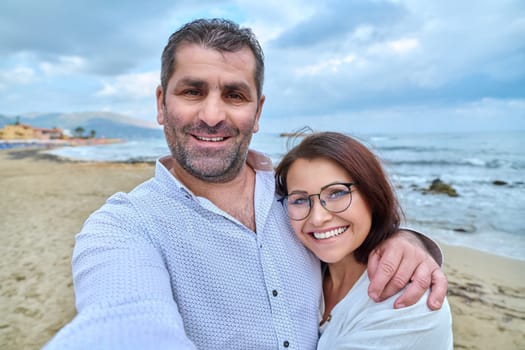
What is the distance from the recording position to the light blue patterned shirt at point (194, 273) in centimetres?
110

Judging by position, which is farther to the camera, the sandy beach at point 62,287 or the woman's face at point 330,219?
the sandy beach at point 62,287

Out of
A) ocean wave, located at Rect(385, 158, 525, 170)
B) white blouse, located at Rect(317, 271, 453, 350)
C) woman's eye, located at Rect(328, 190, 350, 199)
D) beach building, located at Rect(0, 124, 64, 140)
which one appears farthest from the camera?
beach building, located at Rect(0, 124, 64, 140)

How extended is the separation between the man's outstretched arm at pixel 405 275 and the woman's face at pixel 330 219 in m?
0.16

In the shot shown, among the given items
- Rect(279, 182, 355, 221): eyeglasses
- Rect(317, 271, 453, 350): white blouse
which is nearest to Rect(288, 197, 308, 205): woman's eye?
Rect(279, 182, 355, 221): eyeglasses

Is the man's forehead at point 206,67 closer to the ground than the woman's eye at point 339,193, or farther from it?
farther from it

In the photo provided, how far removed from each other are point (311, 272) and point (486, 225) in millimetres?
9291

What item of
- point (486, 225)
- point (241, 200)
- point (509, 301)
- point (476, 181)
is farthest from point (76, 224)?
point (476, 181)

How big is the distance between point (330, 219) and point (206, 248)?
2.28 feet

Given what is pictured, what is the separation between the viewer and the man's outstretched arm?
1512 mm

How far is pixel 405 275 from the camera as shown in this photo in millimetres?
1604

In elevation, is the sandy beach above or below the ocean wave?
below

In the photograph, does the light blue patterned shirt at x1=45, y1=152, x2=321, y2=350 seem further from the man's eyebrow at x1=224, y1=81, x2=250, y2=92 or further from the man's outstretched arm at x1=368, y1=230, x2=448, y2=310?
the man's eyebrow at x1=224, y1=81, x2=250, y2=92

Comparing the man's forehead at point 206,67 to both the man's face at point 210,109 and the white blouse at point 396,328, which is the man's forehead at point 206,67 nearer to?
the man's face at point 210,109

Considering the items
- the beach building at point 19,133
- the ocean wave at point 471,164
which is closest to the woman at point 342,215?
the ocean wave at point 471,164
